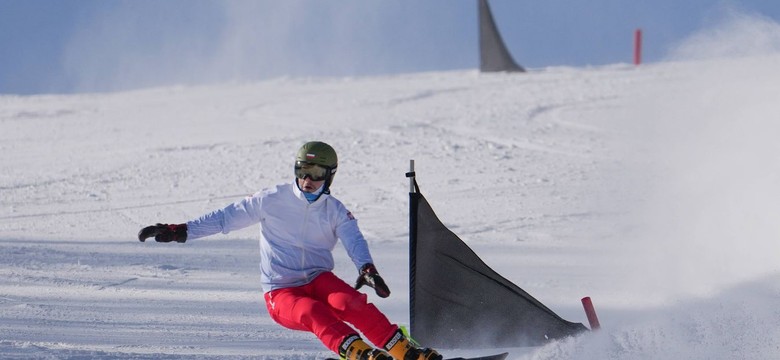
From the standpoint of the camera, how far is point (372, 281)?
4738 mm

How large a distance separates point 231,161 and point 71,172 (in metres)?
1.96

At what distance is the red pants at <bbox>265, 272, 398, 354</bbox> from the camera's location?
481cm

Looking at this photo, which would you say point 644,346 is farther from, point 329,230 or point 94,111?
point 94,111

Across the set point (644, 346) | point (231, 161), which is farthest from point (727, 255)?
point (231, 161)

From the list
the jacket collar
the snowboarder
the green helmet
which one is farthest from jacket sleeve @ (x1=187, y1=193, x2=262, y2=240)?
the green helmet

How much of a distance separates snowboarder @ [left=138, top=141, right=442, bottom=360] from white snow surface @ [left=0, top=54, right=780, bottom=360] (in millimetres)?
746

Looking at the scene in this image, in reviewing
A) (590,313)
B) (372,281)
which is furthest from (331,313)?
(590,313)

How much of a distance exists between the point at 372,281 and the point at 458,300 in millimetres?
832

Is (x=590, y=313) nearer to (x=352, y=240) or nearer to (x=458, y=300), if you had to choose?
(x=458, y=300)

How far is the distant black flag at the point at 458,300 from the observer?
5379mm

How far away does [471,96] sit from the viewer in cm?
1964

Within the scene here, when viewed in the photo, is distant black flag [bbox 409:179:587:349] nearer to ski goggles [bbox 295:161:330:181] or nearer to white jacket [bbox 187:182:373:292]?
white jacket [bbox 187:182:373:292]

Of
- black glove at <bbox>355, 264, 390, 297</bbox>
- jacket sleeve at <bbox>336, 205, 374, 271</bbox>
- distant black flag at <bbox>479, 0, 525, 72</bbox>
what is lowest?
black glove at <bbox>355, 264, 390, 297</bbox>

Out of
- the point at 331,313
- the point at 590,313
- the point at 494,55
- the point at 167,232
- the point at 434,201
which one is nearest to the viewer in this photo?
the point at 331,313
